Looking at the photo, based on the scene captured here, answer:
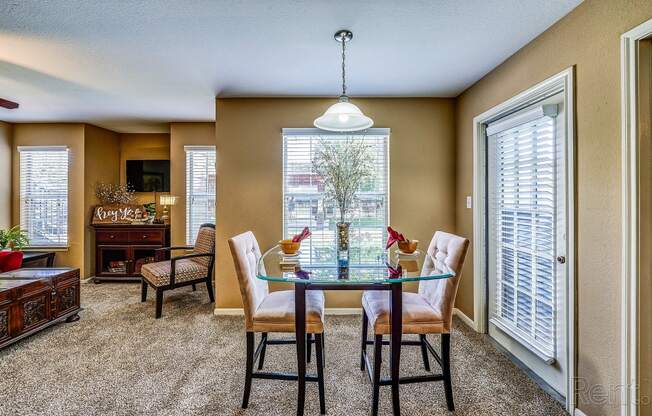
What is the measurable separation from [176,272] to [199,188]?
5.38 ft

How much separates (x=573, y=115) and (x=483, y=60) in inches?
39.6

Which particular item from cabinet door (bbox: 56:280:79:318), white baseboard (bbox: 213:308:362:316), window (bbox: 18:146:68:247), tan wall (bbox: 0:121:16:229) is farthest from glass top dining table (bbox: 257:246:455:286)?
tan wall (bbox: 0:121:16:229)

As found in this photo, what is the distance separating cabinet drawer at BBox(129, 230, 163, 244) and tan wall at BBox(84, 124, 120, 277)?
0.74 m

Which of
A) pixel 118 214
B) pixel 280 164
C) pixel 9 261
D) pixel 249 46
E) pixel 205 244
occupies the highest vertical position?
pixel 249 46

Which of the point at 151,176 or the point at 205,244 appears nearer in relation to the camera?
the point at 205,244

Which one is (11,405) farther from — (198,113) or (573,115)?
(573,115)

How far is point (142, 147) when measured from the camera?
5.43m

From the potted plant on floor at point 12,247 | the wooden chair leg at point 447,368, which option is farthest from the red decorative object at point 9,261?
the wooden chair leg at point 447,368

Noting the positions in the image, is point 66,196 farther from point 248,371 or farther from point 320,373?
point 320,373

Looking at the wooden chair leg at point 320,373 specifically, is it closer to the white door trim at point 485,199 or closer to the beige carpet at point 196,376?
the beige carpet at point 196,376

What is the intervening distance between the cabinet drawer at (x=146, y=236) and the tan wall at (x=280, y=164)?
6.01ft

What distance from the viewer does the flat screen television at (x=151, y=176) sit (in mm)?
5188

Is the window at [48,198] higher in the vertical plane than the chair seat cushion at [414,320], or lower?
higher

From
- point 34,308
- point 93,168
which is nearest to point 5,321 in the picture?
point 34,308
